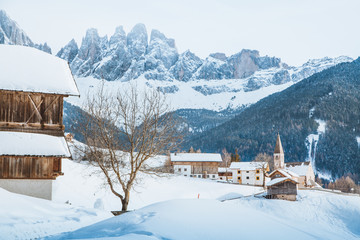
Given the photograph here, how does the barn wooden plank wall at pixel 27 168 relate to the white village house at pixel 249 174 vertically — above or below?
above

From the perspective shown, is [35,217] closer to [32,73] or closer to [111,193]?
[32,73]

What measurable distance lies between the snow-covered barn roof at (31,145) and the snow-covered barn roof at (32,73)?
2855 mm

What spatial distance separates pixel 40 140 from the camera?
879 inches

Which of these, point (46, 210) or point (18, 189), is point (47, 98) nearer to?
point (18, 189)

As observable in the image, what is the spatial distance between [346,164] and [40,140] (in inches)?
6237

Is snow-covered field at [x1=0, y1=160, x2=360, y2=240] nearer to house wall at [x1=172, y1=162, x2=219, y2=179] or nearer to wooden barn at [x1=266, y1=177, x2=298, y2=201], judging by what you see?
wooden barn at [x1=266, y1=177, x2=298, y2=201]

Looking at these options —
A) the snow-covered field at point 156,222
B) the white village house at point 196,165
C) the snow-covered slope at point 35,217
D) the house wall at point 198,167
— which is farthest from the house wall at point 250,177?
the snow-covered slope at point 35,217

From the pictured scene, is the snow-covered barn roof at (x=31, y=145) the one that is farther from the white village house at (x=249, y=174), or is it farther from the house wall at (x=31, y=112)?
the white village house at (x=249, y=174)

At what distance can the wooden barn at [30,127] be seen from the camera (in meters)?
21.8

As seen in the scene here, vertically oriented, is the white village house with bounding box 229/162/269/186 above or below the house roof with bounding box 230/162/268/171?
below

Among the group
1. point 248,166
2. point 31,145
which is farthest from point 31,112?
point 248,166

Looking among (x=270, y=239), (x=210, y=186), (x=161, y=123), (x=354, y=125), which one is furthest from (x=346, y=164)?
(x=270, y=239)

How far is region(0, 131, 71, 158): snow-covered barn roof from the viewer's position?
2102cm

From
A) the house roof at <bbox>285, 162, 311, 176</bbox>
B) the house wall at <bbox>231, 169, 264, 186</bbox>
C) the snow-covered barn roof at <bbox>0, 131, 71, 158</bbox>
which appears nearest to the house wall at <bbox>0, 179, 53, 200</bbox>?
the snow-covered barn roof at <bbox>0, 131, 71, 158</bbox>
